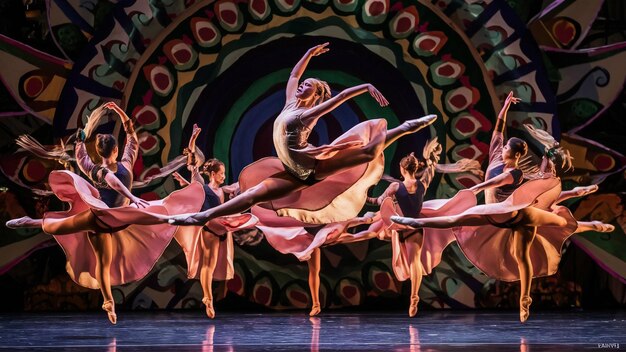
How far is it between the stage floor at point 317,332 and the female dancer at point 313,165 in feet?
2.50

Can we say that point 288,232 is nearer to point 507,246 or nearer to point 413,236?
point 413,236

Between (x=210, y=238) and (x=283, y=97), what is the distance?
5.51ft

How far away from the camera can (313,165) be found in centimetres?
630

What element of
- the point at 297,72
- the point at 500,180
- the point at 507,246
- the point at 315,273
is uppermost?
the point at 297,72

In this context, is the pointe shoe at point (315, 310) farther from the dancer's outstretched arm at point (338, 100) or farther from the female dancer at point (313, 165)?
the dancer's outstretched arm at point (338, 100)

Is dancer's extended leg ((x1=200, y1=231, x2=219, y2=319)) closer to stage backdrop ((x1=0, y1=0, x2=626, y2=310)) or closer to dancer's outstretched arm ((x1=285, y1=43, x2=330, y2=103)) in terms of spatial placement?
stage backdrop ((x1=0, y1=0, x2=626, y2=310))

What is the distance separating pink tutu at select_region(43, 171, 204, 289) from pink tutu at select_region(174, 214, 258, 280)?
33cm

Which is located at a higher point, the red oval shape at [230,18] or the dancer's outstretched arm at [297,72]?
the red oval shape at [230,18]

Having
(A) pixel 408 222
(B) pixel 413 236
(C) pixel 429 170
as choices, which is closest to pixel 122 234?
(A) pixel 408 222

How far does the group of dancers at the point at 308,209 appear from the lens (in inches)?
250

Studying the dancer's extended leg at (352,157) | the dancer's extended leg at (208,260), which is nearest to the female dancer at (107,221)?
the dancer's extended leg at (208,260)

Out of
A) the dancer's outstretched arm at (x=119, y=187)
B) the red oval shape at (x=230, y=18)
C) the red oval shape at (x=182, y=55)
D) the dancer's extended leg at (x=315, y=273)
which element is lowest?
the dancer's extended leg at (x=315, y=273)

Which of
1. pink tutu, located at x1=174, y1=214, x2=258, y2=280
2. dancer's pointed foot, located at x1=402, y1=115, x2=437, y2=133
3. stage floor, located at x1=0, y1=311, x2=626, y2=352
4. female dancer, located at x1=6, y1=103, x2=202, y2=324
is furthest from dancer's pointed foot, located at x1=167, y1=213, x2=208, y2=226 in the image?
dancer's pointed foot, located at x1=402, y1=115, x2=437, y2=133

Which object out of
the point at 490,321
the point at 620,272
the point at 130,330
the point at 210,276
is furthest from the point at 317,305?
the point at 620,272
